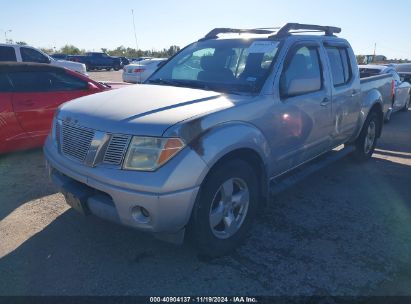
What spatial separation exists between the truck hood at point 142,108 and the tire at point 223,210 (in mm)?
524

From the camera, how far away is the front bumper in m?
2.49

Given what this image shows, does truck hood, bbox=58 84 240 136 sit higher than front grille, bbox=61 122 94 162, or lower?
higher

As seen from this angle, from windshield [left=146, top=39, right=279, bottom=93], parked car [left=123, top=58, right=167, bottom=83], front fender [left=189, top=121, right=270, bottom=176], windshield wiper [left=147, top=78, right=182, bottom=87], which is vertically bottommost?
parked car [left=123, top=58, right=167, bottom=83]

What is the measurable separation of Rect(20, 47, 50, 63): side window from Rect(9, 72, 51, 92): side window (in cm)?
671

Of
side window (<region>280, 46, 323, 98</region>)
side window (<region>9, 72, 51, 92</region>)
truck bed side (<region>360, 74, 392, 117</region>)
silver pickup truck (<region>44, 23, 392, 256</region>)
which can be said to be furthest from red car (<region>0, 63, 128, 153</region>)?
truck bed side (<region>360, 74, 392, 117</region>)

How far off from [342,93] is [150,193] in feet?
10.4

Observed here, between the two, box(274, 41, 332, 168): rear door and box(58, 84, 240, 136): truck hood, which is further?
box(274, 41, 332, 168): rear door

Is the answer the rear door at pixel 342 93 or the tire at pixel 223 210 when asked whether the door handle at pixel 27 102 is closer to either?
the tire at pixel 223 210

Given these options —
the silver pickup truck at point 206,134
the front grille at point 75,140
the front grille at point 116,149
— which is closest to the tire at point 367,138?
the silver pickup truck at point 206,134

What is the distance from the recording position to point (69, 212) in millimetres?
3857

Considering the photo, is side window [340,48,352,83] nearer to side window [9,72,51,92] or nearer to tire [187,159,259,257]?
tire [187,159,259,257]


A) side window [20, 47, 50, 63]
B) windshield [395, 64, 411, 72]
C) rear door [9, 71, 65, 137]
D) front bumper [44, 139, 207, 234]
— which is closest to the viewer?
front bumper [44, 139, 207, 234]

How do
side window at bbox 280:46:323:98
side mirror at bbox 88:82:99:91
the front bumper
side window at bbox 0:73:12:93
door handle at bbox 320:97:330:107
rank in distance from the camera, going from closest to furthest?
the front bumper, side window at bbox 280:46:323:98, door handle at bbox 320:97:330:107, side window at bbox 0:73:12:93, side mirror at bbox 88:82:99:91

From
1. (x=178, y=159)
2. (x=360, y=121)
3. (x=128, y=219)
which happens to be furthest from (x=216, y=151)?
(x=360, y=121)
